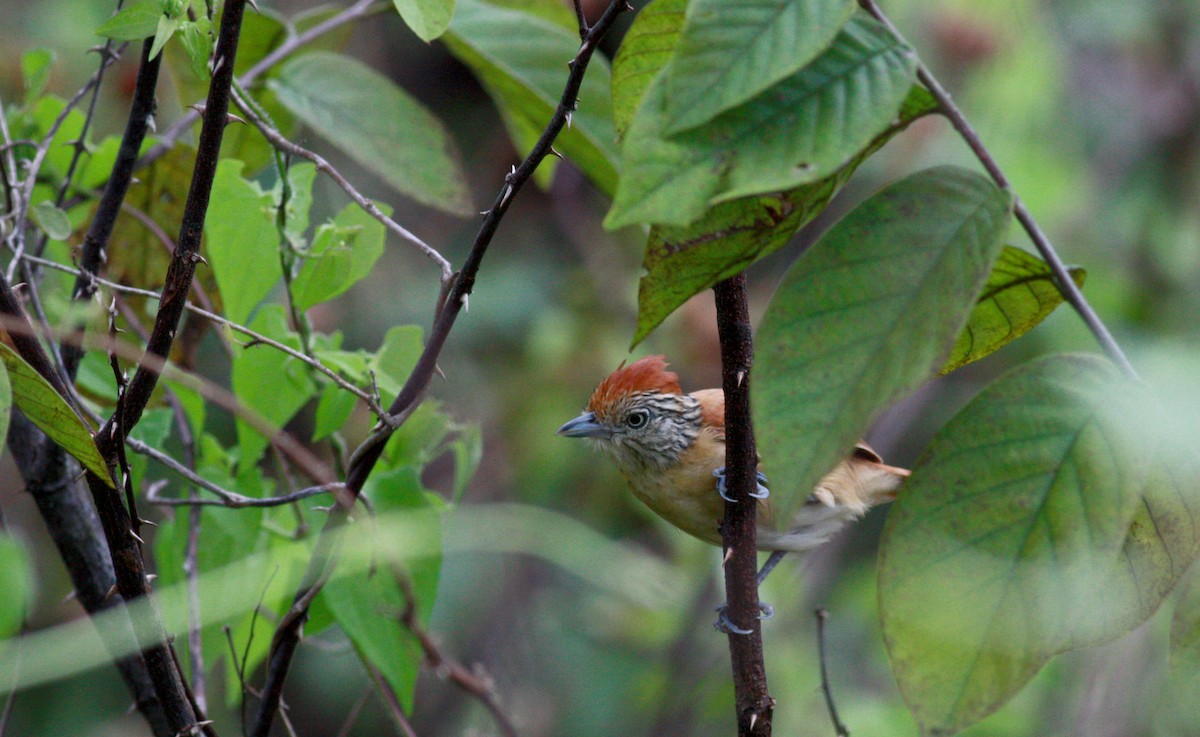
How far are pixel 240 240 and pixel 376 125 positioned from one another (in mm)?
470

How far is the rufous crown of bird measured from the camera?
2855 millimetres

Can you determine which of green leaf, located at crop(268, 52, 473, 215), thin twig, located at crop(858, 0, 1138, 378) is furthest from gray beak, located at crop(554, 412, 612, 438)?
thin twig, located at crop(858, 0, 1138, 378)

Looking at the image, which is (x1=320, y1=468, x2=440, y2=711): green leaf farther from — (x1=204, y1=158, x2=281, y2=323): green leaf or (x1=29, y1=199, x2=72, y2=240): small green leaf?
(x1=29, y1=199, x2=72, y2=240): small green leaf

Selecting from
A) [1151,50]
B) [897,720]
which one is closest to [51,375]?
[897,720]

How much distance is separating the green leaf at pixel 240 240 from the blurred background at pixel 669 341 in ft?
9.32

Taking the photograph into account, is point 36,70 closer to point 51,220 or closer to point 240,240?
point 51,220

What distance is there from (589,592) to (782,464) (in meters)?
5.00

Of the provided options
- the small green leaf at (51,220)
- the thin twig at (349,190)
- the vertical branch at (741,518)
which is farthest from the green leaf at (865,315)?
the small green leaf at (51,220)

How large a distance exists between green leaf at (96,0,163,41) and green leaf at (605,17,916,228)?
0.76m

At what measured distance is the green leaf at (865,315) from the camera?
2.86ft

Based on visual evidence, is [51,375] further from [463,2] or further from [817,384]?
[463,2]

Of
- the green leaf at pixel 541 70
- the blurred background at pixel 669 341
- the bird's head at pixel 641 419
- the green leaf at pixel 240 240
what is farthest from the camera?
the blurred background at pixel 669 341

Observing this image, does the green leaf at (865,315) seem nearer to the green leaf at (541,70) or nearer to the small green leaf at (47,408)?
the small green leaf at (47,408)

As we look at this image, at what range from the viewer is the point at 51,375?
53.6 inches
